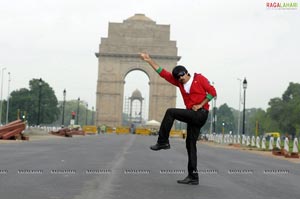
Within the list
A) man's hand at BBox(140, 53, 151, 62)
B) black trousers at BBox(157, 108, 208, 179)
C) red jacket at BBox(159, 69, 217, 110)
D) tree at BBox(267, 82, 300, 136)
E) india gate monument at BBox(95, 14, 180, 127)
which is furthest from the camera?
india gate monument at BBox(95, 14, 180, 127)

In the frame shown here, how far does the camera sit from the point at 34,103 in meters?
112

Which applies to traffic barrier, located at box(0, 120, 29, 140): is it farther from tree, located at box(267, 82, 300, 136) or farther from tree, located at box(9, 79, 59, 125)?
tree, located at box(9, 79, 59, 125)

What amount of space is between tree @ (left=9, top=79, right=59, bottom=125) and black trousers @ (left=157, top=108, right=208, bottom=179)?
101447mm

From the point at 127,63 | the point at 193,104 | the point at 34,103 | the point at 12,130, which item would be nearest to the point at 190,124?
the point at 193,104

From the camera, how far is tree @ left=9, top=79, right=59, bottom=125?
111 metres

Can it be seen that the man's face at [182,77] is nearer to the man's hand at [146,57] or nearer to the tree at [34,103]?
the man's hand at [146,57]

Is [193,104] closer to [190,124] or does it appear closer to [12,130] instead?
[190,124]

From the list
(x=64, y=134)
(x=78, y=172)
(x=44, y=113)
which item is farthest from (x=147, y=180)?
(x=44, y=113)

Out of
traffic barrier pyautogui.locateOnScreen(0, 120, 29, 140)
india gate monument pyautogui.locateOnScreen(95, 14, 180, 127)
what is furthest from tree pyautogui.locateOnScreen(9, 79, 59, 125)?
traffic barrier pyautogui.locateOnScreen(0, 120, 29, 140)

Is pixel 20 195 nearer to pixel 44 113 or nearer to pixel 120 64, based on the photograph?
pixel 120 64

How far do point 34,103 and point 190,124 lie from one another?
348 feet

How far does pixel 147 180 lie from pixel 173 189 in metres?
1.22

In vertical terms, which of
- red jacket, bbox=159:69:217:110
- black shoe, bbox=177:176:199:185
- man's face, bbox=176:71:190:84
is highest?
man's face, bbox=176:71:190:84

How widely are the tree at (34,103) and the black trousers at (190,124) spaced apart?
101m
